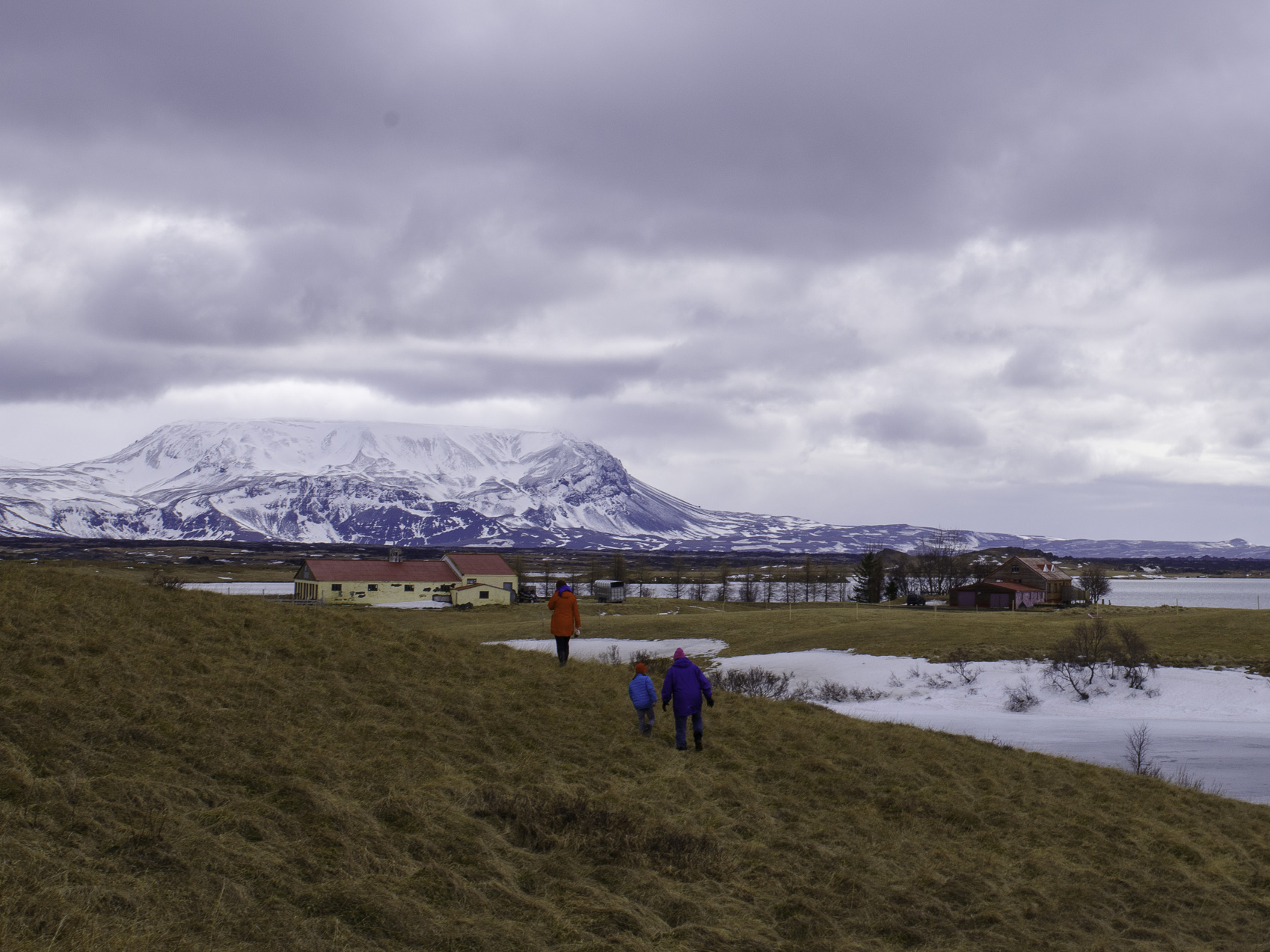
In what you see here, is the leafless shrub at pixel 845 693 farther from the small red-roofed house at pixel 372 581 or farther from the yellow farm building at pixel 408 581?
the small red-roofed house at pixel 372 581

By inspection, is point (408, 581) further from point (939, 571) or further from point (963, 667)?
point (939, 571)

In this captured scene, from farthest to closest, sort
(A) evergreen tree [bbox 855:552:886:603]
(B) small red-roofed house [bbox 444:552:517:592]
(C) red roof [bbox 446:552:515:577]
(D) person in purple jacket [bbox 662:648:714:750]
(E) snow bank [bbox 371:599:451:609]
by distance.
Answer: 1. (A) evergreen tree [bbox 855:552:886:603]
2. (C) red roof [bbox 446:552:515:577]
3. (B) small red-roofed house [bbox 444:552:517:592]
4. (E) snow bank [bbox 371:599:451:609]
5. (D) person in purple jacket [bbox 662:648:714:750]

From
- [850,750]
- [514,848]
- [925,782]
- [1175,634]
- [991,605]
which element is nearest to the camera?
[514,848]

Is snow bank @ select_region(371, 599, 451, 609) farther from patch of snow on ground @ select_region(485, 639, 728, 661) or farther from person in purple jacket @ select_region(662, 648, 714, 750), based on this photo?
person in purple jacket @ select_region(662, 648, 714, 750)

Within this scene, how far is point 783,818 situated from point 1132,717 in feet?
118

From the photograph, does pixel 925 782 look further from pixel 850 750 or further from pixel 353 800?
pixel 353 800

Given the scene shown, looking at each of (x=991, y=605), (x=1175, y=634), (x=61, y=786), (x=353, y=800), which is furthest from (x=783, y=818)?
(x=991, y=605)

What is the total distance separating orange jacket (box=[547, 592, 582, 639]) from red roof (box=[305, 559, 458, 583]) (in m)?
101

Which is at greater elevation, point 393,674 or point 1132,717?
point 393,674

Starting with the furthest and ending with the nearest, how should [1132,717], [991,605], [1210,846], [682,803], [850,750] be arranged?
[991,605]
[1132,717]
[850,750]
[1210,846]
[682,803]

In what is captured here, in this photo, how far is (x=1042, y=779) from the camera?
22000mm

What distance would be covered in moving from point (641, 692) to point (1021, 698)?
36622 mm

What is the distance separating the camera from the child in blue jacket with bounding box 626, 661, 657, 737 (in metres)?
19.2

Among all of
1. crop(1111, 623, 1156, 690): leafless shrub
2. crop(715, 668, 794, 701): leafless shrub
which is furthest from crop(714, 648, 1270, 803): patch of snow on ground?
crop(715, 668, 794, 701): leafless shrub
